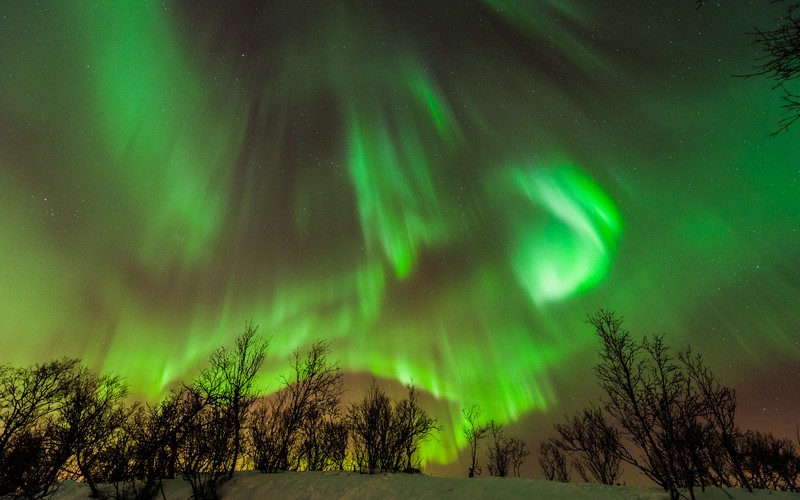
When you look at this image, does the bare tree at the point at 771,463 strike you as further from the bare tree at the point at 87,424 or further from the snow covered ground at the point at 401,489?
the bare tree at the point at 87,424

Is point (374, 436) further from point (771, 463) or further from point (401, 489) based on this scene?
point (771, 463)

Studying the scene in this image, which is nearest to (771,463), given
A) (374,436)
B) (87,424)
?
(374,436)

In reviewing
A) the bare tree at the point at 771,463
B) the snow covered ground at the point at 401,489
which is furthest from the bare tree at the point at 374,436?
the bare tree at the point at 771,463

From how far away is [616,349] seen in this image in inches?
749

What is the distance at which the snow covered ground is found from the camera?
55.1ft

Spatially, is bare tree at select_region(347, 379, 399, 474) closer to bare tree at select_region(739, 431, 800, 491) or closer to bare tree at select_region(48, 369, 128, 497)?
bare tree at select_region(48, 369, 128, 497)

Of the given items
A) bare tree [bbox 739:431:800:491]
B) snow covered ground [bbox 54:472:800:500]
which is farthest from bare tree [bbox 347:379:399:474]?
bare tree [bbox 739:431:800:491]

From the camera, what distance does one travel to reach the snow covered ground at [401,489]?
16.8m

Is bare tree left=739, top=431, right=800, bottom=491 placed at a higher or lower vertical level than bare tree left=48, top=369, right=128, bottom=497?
lower

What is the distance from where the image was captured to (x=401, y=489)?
60.1 feet

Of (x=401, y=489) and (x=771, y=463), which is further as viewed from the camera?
(x=771, y=463)

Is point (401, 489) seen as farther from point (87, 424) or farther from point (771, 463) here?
point (771, 463)

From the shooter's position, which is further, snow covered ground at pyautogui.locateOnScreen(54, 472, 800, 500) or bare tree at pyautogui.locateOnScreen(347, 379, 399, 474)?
bare tree at pyautogui.locateOnScreen(347, 379, 399, 474)

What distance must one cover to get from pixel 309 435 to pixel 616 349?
89.0ft
